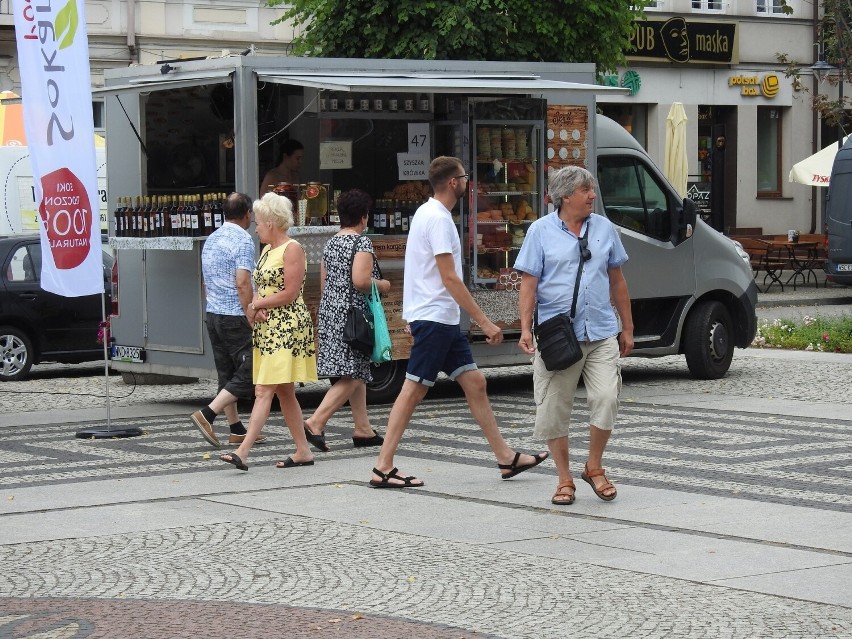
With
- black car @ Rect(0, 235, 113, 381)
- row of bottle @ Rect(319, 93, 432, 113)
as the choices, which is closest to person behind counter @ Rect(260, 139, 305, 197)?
row of bottle @ Rect(319, 93, 432, 113)

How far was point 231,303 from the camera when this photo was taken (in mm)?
11883

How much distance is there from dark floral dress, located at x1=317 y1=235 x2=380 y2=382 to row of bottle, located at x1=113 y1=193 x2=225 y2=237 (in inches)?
112

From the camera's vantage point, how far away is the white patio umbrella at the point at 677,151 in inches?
1147

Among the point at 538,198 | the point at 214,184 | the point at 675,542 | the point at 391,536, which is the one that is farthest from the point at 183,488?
the point at 538,198

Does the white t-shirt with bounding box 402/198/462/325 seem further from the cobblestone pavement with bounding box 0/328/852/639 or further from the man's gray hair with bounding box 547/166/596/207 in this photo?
the cobblestone pavement with bounding box 0/328/852/639

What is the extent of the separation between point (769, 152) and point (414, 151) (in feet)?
83.4

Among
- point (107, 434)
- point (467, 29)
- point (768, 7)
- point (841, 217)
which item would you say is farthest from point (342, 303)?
point (768, 7)

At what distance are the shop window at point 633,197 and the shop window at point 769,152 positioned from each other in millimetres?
23383

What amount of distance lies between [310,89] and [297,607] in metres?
8.50

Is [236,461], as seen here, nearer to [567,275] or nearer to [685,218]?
[567,275]

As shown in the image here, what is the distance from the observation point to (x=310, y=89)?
14398 millimetres

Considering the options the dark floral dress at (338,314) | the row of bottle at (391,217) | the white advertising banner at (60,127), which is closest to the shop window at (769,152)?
the row of bottle at (391,217)

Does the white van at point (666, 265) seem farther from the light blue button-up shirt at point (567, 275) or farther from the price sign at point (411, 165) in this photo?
the light blue button-up shirt at point (567, 275)

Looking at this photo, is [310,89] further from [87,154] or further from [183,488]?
[183,488]
